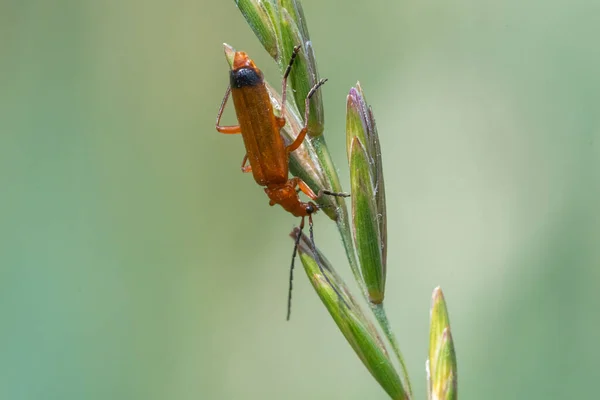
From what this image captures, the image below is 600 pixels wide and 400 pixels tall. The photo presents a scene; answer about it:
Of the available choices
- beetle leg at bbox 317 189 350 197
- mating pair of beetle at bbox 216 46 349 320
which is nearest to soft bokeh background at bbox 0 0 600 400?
mating pair of beetle at bbox 216 46 349 320

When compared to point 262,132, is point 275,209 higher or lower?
lower

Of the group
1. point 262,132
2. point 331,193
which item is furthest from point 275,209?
point 331,193

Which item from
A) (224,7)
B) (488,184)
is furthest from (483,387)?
(224,7)

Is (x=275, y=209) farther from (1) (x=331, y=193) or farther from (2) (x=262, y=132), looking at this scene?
(1) (x=331, y=193)

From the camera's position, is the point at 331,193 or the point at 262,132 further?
the point at 262,132

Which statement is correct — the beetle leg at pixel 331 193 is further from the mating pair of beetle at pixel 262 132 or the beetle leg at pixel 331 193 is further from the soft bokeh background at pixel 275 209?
the soft bokeh background at pixel 275 209

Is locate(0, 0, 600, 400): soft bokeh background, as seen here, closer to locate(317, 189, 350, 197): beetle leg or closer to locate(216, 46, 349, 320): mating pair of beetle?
locate(216, 46, 349, 320): mating pair of beetle

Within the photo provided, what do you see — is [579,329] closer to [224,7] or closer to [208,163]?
[208,163]

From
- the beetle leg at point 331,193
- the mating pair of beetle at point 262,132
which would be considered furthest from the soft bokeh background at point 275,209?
the beetle leg at point 331,193
